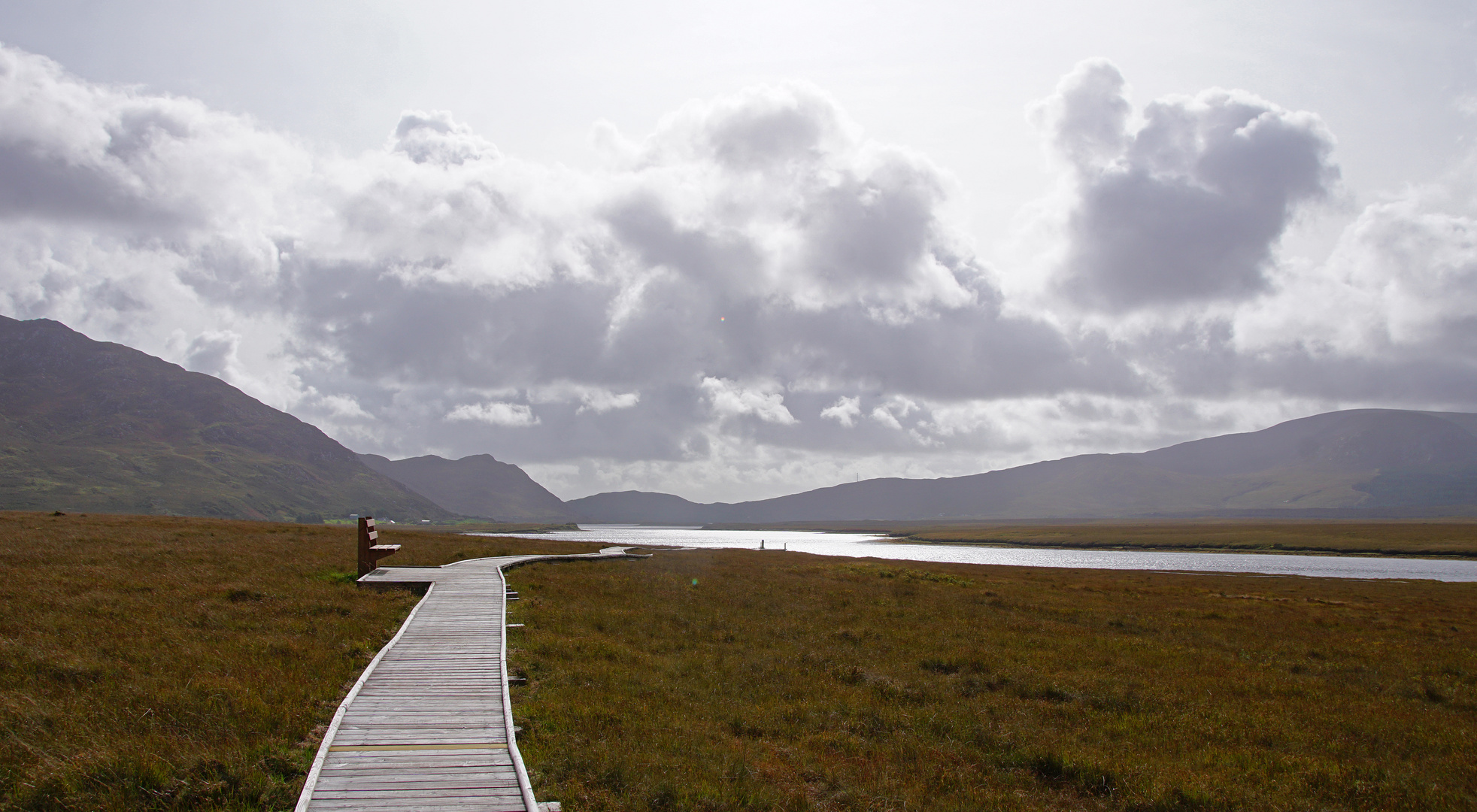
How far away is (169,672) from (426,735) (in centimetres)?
764

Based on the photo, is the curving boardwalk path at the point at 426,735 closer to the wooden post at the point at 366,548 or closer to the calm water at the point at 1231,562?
the wooden post at the point at 366,548

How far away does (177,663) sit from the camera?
1578cm

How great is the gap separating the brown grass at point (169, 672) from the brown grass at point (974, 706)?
406 centimetres

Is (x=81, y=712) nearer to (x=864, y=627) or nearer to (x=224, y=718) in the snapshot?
(x=224, y=718)

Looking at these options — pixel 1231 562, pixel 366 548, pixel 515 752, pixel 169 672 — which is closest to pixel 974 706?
pixel 515 752

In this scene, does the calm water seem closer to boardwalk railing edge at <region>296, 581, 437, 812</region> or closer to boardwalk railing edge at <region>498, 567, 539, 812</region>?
boardwalk railing edge at <region>296, 581, 437, 812</region>

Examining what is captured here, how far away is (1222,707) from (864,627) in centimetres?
1237

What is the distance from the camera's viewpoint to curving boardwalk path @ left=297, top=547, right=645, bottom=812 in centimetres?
933

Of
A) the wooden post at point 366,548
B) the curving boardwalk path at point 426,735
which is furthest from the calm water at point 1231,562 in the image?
the curving boardwalk path at point 426,735

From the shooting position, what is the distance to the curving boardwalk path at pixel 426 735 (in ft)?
30.6

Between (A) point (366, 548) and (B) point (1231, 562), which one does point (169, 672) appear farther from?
(B) point (1231, 562)

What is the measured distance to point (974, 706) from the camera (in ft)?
57.9

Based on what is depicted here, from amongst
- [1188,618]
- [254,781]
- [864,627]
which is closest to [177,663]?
[254,781]


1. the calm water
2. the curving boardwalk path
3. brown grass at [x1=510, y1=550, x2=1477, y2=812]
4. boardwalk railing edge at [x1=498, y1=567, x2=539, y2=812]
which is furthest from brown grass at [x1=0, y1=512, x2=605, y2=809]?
the calm water
